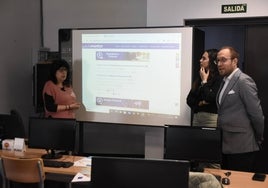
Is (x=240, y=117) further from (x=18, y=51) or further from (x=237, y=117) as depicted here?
(x=18, y=51)

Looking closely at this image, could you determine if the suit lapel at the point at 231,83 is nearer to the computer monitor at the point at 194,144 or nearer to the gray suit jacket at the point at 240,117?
the gray suit jacket at the point at 240,117

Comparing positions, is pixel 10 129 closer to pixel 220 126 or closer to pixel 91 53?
pixel 91 53

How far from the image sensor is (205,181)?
2.28 meters

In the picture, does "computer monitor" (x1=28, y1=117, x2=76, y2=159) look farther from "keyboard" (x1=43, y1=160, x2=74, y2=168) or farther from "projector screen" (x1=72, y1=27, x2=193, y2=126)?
"projector screen" (x1=72, y1=27, x2=193, y2=126)

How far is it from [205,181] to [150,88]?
2336mm

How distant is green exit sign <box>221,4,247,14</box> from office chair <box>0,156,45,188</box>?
2903 mm

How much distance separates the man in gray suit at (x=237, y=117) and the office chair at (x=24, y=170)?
169cm

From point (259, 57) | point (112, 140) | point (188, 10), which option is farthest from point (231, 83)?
point (112, 140)

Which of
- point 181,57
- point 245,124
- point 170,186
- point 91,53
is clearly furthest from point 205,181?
point 91,53

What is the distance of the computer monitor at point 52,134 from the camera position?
3.67 metres

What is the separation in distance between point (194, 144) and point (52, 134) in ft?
4.55

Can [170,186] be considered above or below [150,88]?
below

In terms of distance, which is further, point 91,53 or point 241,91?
point 91,53

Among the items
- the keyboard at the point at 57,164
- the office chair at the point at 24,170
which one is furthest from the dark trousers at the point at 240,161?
the office chair at the point at 24,170
